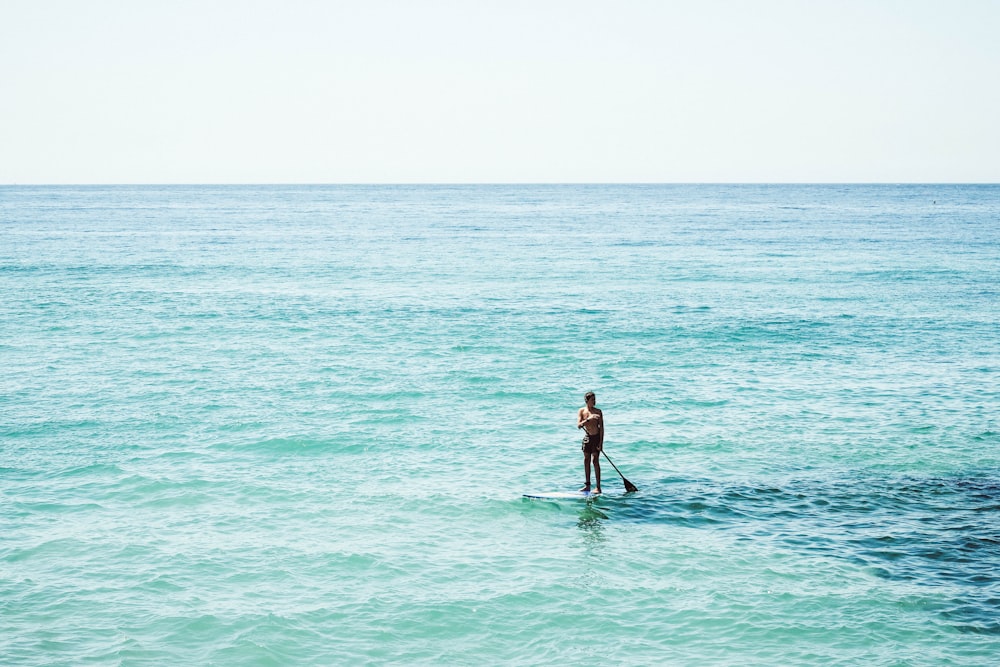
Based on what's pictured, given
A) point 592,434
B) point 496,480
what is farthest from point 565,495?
point 496,480

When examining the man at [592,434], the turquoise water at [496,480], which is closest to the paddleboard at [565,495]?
the man at [592,434]

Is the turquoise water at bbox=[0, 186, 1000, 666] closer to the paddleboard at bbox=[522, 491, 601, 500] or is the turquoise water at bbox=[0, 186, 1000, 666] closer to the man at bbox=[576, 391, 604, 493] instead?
the paddleboard at bbox=[522, 491, 601, 500]

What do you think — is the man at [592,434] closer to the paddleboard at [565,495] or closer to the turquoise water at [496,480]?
the paddleboard at [565,495]

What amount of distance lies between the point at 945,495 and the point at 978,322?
79.5 ft

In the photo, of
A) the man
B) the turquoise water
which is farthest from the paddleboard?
the turquoise water

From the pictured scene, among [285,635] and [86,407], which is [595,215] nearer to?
[86,407]

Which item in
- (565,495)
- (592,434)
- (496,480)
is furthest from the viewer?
(496,480)

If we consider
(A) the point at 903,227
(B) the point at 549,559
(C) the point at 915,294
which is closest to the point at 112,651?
(B) the point at 549,559

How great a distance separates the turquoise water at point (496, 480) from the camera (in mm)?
15203

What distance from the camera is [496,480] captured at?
2214 centimetres

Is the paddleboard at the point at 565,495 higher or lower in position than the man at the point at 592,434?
lower

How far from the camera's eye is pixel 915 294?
167ft

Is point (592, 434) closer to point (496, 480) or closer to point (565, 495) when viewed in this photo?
point (565, 495)

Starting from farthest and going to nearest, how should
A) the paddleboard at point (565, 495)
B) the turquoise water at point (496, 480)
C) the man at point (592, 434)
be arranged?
the paddleboard at point (565, 495) → the man at point (592, 434) → the turquoise water at point (496, 480)
